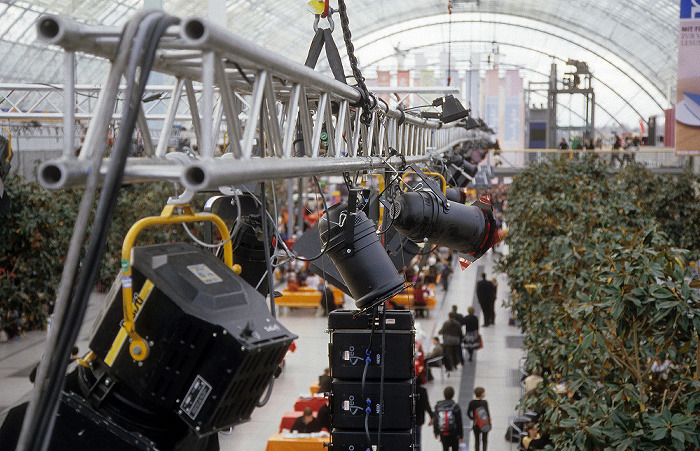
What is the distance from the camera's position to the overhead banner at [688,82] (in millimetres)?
11922

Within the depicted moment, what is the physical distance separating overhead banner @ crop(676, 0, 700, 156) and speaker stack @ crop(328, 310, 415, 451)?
334 inches

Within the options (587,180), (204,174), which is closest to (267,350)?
(204,174)

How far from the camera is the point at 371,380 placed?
552 centimetres

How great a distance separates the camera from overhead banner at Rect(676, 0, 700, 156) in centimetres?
1192

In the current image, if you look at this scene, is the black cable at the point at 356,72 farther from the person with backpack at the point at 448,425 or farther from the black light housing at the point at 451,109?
the person with backpack at the point at 448,425

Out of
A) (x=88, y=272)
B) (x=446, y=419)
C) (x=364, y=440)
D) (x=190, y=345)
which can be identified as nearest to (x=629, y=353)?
(x=364, y=440)

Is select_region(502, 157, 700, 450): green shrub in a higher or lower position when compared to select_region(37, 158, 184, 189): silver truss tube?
lower

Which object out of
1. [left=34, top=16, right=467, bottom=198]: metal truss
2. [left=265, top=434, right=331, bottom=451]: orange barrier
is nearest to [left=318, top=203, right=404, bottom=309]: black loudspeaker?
[left=34, top=16, right=467, bottom=198]: metal truss

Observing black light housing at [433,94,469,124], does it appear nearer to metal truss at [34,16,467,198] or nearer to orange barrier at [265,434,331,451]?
orange barrier at [265,434,331,451]

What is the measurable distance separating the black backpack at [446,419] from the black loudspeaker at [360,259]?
17.2 feet

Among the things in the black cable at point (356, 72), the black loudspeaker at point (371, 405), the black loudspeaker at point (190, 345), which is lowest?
the black loudspeaker at point (371, 405)

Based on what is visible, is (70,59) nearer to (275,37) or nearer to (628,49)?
(275,37)

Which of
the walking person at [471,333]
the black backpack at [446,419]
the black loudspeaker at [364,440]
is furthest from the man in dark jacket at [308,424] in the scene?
the walking person at [471,333]

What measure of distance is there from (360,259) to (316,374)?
919 cm
